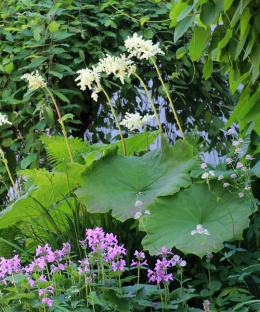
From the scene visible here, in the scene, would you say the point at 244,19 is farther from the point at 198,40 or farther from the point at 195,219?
the point at 195,219

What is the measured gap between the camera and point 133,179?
1759mm

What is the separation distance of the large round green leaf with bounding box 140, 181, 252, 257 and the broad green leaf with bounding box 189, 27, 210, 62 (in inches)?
18.2

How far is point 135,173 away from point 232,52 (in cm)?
56

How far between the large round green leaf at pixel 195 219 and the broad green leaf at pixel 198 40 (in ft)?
1.51

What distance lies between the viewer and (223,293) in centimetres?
142

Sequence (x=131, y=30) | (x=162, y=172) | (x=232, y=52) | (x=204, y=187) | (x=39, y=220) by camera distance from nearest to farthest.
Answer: (x=232, y=52) < (x=204, y=187) < (x=162, y=172) < (x=39, y=220) < (x=131, y=30)

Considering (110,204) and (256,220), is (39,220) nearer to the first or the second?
(110,204)

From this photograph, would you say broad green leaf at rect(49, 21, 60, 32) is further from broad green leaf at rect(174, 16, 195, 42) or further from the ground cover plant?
broad green leaf at rect(174, 16, 195, 42)

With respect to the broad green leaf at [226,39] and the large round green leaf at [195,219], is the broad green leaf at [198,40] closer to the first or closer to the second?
the broad green leaf at [226,39]

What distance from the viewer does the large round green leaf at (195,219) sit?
58.0 inches

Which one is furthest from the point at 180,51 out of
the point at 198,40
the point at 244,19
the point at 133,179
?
the point at 133,179

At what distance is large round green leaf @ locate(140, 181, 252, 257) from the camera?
1.47m

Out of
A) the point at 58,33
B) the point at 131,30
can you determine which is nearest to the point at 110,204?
the point at 58,33

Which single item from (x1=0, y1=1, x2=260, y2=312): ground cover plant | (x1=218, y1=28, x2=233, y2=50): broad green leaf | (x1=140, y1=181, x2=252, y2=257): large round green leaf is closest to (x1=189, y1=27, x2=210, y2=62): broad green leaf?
(x1=218, y1=28, x2=233, y2=50): broad green leaf
